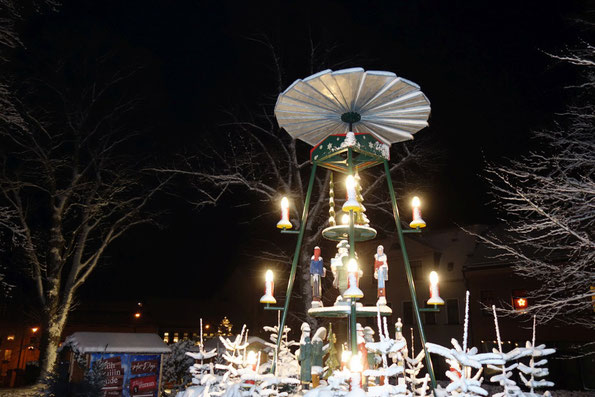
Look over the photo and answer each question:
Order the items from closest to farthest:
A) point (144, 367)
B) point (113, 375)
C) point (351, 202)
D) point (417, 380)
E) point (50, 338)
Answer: point (351, 202) < point (417, 380) < point (113, 375) < point (144, 367) < point (50, 338)

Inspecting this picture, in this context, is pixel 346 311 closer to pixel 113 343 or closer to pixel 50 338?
pixel 113 343

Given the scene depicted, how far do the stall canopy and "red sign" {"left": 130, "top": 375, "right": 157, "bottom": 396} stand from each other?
937 millimetres

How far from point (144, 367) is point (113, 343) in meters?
1.42

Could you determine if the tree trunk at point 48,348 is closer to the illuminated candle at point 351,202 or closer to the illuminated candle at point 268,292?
the illuminated candle at point 268,292

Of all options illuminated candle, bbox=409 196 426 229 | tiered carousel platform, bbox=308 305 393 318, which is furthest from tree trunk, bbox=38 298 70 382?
illuminated candle, bbox=409 196 426 229

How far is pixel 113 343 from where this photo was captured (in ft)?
50.3

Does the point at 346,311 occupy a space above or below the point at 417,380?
above

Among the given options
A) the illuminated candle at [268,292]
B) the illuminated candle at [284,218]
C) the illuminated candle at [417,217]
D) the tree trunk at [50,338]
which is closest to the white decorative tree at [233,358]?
the illuminated candle at [268,292]

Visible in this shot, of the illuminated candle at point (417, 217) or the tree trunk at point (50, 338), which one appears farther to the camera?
the tree trunk at point (50, 338)

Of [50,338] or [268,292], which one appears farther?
[50,338]

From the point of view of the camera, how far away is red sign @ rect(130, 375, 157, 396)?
1524 centimetres

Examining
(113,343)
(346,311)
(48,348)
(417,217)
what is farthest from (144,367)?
(417,217)

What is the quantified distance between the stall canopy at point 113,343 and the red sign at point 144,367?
1.35 ft

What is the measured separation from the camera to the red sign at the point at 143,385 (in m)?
15.2
